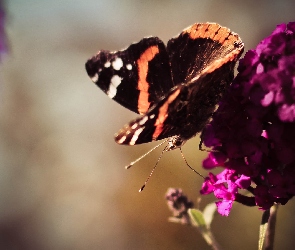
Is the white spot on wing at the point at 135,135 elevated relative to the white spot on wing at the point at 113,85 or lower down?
lower down

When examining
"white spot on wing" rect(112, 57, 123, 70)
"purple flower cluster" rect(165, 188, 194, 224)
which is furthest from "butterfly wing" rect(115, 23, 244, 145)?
"purple flower cluster" rect(165, 188, 194, 224)

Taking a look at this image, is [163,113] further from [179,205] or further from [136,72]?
[179,205]

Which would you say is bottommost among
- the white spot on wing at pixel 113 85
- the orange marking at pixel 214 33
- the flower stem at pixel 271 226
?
the flower stem at pixel 271 226

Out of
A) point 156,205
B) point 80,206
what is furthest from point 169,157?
point 80,206

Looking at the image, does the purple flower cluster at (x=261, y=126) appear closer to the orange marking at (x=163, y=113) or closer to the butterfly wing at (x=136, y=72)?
the orange marking at (x=163, y=113)

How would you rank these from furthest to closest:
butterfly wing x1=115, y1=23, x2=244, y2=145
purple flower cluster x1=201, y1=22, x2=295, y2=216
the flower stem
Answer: the flower stem
butterfly wing x1=115, y1=23, x2=244, y2=145
purple flower cluster x1=201, y1=22, x2=295, y2=216

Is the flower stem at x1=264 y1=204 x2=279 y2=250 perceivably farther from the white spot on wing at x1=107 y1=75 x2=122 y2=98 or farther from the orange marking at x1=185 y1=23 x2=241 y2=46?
the white spot on wing at x1=107 y1=75 x2=122 y2=98

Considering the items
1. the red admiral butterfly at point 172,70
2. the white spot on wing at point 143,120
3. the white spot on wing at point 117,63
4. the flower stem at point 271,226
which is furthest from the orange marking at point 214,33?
the flower stem at point 271,226
